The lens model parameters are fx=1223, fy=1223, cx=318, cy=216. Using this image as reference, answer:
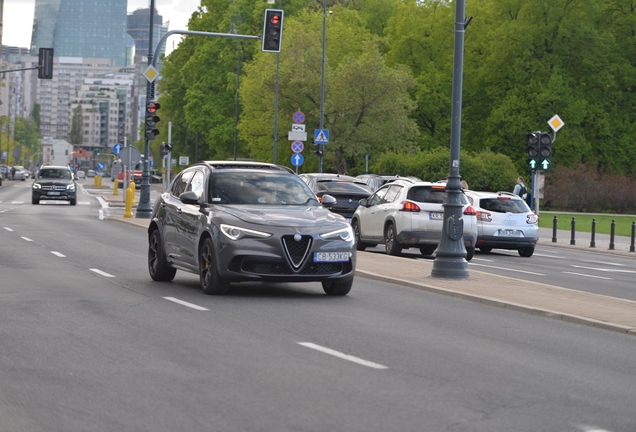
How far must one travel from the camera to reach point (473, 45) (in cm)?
6938

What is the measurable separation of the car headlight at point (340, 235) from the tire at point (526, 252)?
14602mm

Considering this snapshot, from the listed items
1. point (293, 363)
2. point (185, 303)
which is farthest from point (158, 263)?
point (293, 363)

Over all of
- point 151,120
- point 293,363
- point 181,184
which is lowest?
point 293,363

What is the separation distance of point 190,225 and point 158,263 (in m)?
1.36

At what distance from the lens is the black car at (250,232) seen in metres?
14.5

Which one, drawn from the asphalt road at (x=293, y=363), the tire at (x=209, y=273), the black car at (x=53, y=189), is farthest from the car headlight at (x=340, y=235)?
the black car at (x=53, y=189)

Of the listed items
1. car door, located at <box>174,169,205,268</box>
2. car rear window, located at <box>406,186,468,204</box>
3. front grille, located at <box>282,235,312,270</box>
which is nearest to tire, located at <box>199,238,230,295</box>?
car door, located at <box>174,169,205,268</box>

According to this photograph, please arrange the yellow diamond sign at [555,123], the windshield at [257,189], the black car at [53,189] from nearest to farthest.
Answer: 1. the windshield at [257,189]
2. the yellow diamond sign at [555,123]
3. the black car at [53,189]

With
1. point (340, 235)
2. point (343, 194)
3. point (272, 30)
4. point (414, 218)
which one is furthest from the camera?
point (343, 194)

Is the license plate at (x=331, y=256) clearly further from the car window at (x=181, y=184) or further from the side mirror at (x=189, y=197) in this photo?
the car window at (x=181, y=184)

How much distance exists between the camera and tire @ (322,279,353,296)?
50.5 feet

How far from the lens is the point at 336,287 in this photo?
50.8 ft

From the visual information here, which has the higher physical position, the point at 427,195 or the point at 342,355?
the point at 427,195

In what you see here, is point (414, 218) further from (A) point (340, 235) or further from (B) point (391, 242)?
(A) point (340, 235)
